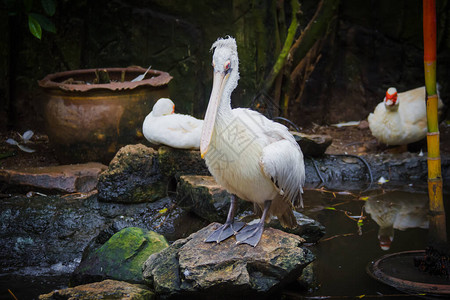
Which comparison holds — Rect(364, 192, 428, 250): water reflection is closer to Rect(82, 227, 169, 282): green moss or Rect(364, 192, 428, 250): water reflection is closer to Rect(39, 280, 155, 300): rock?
Rect(82, 227, 169, 282): green moss

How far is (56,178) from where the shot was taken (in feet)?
16.0

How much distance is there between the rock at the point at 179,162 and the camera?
4.71m

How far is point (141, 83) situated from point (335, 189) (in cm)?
223

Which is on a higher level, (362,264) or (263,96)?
(263,96)

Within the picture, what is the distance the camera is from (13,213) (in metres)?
4.27


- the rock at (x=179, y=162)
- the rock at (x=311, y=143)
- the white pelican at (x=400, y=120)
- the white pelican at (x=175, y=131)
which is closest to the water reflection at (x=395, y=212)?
the rock at (x=311, y=143)

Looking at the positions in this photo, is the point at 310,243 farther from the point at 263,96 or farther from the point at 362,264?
the point at 263,96

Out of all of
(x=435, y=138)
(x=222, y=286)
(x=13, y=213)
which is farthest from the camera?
(x=13, y=213)

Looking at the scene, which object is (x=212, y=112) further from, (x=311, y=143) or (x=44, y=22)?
(x=44, y=22)

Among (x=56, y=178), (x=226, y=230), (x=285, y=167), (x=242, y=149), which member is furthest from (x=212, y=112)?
(x=56, y=178)

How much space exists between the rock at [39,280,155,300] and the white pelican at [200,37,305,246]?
0.54 meters

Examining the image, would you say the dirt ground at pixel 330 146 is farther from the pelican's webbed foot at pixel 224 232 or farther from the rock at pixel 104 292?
the pelican's webbed foot at pixel 224 232

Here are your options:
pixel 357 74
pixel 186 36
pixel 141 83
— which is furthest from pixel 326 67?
pixel 141 83

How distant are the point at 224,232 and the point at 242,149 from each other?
596 millimetres
